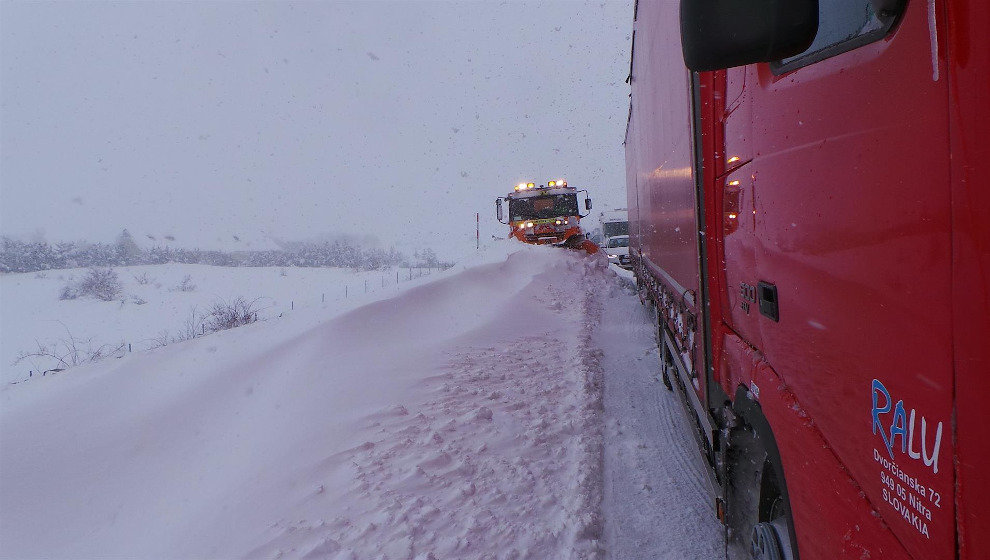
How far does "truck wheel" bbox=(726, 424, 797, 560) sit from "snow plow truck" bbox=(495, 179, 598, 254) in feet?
47.6

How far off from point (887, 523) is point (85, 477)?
13.8 feet

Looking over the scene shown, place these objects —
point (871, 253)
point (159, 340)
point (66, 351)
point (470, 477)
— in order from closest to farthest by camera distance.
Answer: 1. point (871, 253)
2. point (470, 477)
3. point (159, 340)
4. point (66, 351)

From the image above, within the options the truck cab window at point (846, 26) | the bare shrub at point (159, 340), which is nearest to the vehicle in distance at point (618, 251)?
the bare shrub at point (159, 340)

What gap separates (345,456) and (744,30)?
11.2 feet

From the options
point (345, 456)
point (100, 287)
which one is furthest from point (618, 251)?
point (345, 456)

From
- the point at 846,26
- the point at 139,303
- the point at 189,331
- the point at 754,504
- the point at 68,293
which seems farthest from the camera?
the point at 68,293

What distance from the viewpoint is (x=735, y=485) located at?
2.33 meters

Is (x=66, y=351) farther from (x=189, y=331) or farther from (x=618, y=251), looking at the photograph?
(x=618, y=251)

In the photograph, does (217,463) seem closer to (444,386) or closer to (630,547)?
(444,386)

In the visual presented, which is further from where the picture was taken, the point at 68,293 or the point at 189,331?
the point at 68,293

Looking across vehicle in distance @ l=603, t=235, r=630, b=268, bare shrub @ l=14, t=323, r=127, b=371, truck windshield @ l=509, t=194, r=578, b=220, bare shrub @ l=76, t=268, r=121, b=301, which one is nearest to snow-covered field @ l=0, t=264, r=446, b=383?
bare shrub @ l=14, t=323, r=127, b=371

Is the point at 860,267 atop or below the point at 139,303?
atop

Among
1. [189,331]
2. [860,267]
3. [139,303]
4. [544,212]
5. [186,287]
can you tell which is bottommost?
[189,331]

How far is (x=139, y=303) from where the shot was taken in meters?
15.2
